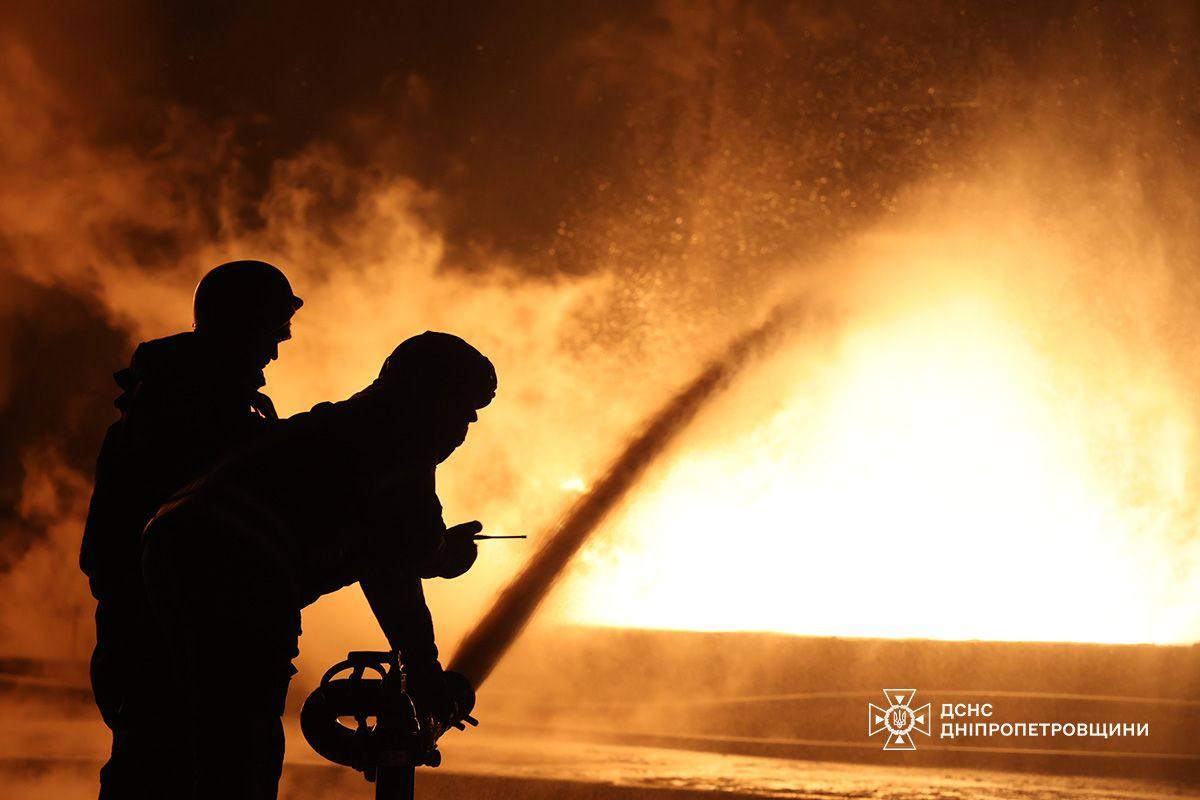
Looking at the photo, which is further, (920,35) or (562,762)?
(920,35)

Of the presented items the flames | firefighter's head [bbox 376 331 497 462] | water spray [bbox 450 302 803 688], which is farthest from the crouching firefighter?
the flames

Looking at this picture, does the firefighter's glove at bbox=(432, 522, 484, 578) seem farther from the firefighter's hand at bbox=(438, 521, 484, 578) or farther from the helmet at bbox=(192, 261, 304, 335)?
the helmet at bbox=(192, 261, 304, 335)

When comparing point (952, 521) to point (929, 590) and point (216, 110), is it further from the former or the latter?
point (216, 110)

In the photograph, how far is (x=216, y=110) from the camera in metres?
Answer: 12.8

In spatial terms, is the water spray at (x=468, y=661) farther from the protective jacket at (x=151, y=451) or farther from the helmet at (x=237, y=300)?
the helmet at (x=237, y=300)

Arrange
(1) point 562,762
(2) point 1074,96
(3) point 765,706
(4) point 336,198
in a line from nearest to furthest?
(1) point 562,762
(3) point 765,706
(4) point 336,198
(2) point 1074,96

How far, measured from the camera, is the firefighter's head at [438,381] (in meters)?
2.64

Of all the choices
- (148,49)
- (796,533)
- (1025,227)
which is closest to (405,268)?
(148,49)

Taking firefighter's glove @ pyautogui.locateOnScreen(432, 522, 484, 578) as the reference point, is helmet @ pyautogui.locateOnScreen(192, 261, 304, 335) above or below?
above

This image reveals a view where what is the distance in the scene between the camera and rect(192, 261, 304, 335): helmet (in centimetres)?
278

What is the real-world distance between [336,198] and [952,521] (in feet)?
25.6

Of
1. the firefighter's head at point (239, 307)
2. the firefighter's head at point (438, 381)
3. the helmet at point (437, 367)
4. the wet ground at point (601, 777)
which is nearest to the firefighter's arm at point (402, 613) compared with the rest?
the firefighter's head at point (438, 381)

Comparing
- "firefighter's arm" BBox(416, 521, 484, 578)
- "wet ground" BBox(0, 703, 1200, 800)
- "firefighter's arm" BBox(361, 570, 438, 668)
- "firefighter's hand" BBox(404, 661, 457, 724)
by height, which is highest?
"wet ground" BBox(0, 703, 1200, 800)
